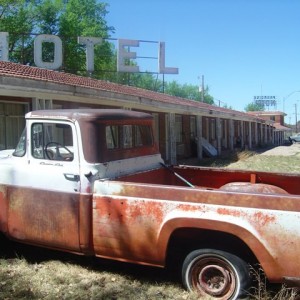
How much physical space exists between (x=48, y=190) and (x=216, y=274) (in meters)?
1.88

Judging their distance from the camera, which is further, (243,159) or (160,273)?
(243,159)

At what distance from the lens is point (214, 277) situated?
160 inches

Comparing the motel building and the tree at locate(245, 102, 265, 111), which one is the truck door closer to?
the motel building

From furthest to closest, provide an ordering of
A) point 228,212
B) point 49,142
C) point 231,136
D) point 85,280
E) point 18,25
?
point 18,25 < point 231,136 < point 49,142 < point 85,280 < point 228,212

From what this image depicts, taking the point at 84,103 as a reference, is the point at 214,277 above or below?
below

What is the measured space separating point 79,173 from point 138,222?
806mm

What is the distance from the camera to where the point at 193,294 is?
13.4ft

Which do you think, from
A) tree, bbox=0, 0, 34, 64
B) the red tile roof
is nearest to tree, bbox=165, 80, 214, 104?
tree, bbox=0, 0, 34, 64

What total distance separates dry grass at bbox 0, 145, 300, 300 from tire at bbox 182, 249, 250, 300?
115 millimetres

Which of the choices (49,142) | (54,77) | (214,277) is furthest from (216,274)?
(54,77)

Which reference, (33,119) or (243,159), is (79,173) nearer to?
(33,119)

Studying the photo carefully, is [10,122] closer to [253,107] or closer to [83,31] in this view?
[83,31]

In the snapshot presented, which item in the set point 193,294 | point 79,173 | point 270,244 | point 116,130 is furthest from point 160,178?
point 270,244

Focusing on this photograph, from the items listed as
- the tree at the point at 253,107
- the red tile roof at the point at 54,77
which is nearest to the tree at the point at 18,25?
the red tile roof at the point at 54,77
